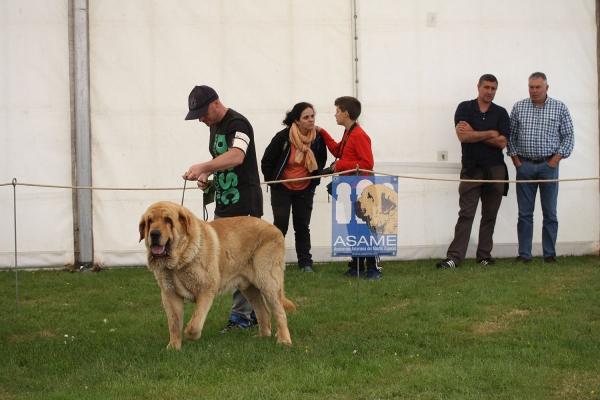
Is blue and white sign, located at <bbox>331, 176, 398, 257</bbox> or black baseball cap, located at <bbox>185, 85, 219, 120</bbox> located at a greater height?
black baseball cap, located at <bbox>185, 85, 219, 120</bbox>

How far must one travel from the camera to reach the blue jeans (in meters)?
10.2

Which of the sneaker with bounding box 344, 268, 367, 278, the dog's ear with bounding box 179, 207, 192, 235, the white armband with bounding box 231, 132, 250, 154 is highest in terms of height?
the white armband with bounding box 231, 132, 250, 154

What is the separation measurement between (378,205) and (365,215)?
181mm

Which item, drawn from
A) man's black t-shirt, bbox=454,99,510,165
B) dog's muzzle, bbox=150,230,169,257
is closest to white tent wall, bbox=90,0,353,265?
man's black t-shirt, bbox=454,99,510,165

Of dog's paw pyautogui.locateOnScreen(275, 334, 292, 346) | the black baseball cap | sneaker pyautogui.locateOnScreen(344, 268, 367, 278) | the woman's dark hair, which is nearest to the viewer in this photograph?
dog's paw pyautogui.locateOnScreen(275, 334, 292, 346)

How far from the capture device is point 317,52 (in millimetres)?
10508

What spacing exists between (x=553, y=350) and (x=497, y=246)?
5002 mm

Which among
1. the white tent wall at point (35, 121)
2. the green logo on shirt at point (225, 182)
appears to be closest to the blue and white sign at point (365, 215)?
the green logo on shirt at point (225, 182)

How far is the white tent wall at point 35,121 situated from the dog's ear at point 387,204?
4.69 m

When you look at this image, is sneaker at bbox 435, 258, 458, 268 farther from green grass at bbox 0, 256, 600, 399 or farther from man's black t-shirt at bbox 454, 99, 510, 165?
man's black t-shirt at bbox 454, 99, 510, 165

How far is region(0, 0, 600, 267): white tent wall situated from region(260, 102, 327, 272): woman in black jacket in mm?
566

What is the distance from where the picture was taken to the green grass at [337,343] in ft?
16.6

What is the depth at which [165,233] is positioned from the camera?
219 inches

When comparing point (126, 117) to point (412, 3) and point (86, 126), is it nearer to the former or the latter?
point (86, 126)
